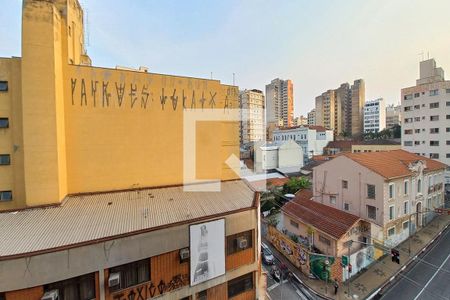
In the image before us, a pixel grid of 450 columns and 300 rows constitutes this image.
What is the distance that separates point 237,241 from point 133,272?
16.9ft

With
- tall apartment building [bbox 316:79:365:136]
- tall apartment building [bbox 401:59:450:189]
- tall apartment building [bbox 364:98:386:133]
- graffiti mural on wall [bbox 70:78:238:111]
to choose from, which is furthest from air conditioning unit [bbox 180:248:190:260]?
tall apartment building [bbox 364:98:386:133]

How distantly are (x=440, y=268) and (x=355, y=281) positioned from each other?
26.1ft

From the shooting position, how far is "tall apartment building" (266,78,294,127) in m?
106

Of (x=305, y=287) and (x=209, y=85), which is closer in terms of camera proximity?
(x=209, y=85)

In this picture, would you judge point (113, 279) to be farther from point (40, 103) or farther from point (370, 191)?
point (370, 191)

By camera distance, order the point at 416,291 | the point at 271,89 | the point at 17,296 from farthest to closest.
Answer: the point at 271,89 → the point at 416,291 → the point at 17,296

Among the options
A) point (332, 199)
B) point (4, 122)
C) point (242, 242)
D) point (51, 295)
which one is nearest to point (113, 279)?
point (51, 295)

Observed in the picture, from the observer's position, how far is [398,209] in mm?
21750

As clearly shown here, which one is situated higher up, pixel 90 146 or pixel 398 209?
pixel 90 146

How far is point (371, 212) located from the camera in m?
21.0

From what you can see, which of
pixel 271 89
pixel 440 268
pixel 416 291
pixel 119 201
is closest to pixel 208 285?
pixel 119 201

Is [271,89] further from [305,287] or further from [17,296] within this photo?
[17,296]

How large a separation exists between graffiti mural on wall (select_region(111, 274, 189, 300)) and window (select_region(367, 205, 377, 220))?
18291 mm

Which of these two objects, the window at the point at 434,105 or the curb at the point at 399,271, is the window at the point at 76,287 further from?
the window at the point at 434,105
